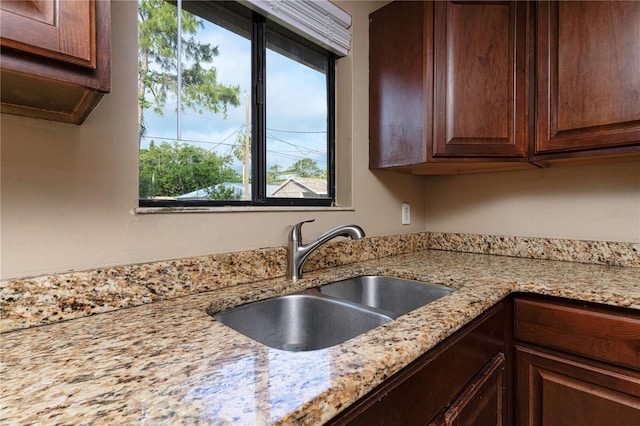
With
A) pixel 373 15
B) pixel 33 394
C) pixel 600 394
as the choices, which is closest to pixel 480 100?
pixel 373 15

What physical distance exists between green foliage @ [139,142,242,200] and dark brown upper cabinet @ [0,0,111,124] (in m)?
0.41

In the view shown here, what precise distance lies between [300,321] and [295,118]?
32.8 inches

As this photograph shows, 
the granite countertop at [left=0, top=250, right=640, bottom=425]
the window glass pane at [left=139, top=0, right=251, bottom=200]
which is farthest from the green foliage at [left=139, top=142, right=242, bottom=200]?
the granite countertop at [left=0, top=250, right=640, bottom=425]

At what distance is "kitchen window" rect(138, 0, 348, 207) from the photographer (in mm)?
952

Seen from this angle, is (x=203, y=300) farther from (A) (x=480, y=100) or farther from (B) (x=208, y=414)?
(A) (x=480, y=100)

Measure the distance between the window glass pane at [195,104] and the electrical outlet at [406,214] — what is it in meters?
0.90

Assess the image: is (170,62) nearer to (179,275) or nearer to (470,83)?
(179,275)

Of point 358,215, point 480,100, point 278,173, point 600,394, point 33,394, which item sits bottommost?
point 600,394

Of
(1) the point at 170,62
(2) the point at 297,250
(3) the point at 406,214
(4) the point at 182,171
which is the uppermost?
(1) the point at 170,62

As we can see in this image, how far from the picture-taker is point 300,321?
94cm

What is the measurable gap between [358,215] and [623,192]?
109cm

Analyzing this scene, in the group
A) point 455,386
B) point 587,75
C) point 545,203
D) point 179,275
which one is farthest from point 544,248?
point 179,275

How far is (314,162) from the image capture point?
4.68 feet

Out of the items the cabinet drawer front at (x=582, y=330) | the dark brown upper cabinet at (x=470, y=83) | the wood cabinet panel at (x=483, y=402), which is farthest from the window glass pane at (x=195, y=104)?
the cabinet drawer front at (x=582, y=330)
